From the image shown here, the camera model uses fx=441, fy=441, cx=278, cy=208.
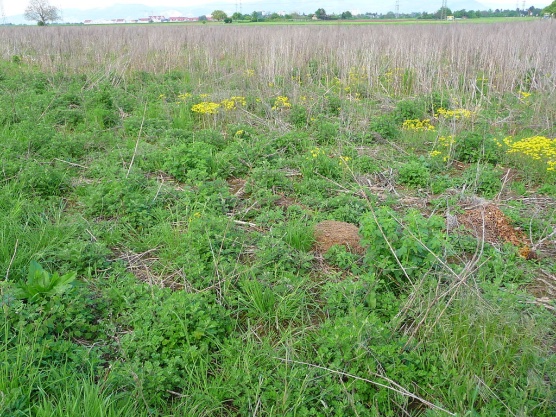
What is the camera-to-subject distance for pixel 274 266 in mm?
2912

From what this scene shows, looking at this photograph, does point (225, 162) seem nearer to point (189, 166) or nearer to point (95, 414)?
point (189, 166)

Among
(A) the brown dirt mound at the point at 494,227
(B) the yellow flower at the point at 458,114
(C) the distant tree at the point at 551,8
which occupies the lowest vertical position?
(A) the brown dirt mound at the point at 494,227

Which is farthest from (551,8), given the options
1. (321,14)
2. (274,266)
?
(274,266)

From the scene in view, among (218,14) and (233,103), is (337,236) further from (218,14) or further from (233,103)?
(218,14)

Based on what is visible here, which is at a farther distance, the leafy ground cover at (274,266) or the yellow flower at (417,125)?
the yellow flower at (417,125)

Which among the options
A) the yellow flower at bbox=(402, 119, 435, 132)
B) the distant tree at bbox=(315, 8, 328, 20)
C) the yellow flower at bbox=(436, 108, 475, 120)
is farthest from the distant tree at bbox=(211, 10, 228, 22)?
the yellow flower at bbox=(436, 108, 475, 120)

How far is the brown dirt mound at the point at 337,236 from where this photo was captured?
320 cm

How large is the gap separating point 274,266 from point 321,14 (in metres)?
47.8

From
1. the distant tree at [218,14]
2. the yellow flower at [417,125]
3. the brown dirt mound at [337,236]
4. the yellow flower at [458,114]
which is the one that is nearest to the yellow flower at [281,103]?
the yellow flower at [417,125]

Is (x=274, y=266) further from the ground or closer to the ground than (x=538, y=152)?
closer to the ground

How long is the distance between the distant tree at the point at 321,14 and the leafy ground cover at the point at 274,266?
4267cm

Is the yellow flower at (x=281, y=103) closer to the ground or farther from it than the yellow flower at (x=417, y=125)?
farther from it

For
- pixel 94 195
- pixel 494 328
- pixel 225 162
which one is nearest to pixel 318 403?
pixel 494 328

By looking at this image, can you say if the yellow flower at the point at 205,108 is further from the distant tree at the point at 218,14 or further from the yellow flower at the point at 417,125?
A: the distant tree at the point at 218,14
